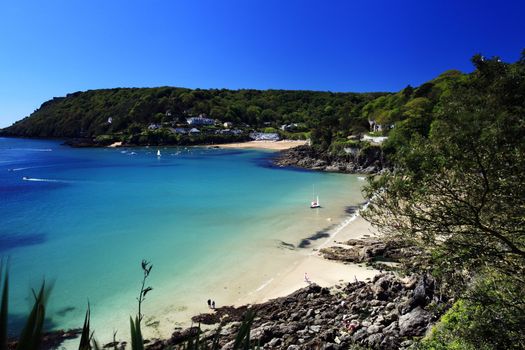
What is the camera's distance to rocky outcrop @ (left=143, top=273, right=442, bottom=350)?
10627mm

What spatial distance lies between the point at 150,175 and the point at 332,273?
1663 inches

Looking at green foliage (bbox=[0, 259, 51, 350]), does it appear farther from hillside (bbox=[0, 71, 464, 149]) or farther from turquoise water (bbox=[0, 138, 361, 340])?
hillside (bbox=[0, 71, 464, 149])

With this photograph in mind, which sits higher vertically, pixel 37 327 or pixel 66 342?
pixel 37 327

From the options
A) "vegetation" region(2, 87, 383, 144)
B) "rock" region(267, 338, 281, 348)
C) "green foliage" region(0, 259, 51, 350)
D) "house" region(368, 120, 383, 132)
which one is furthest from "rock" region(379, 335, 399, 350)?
"vegetation" region(2, 87, 383, 144)

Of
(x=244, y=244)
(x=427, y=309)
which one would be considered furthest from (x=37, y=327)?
(x=244, y=244)

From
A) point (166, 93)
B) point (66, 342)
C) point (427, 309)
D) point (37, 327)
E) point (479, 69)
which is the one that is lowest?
point (66, 342)

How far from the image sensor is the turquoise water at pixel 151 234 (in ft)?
51.3

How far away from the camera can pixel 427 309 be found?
1112 cm

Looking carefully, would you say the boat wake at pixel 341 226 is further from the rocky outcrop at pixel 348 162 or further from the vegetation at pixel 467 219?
the rocky outcrop at pixel 348 162

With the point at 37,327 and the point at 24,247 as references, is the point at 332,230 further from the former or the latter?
the point at 37,327

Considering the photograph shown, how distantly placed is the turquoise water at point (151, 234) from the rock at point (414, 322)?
716 cm

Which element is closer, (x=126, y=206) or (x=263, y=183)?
(x=126, y=206)

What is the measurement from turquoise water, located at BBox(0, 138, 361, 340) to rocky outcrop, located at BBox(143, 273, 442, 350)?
2.38m

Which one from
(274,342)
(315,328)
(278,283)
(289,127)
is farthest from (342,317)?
(289,127)
